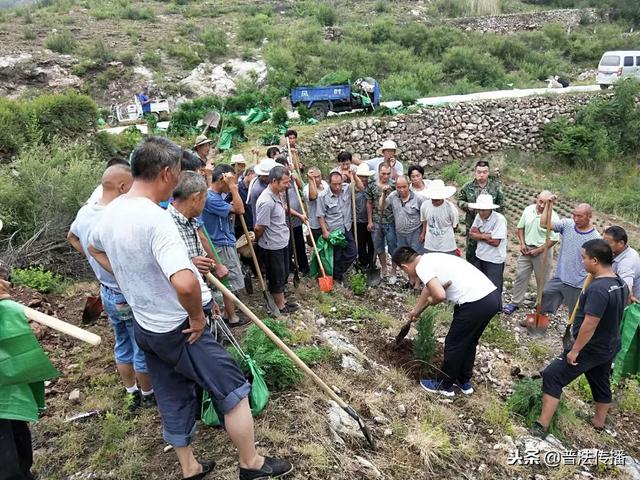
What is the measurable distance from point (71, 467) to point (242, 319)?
77.4 inches

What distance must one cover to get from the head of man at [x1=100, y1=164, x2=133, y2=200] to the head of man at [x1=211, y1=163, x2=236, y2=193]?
121 cm

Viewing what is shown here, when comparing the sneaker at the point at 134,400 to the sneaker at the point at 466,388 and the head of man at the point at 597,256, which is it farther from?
the head of man at the point at 597,256

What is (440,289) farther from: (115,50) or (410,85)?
(115,50)

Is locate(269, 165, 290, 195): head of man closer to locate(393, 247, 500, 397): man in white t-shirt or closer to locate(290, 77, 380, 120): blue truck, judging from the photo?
locate(393, 247, 500, 397): man in white t-shirt

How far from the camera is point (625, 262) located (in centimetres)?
417

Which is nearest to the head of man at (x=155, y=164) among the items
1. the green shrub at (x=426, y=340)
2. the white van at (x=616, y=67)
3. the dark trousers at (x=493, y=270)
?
the green shrub at (x=426, y=340)

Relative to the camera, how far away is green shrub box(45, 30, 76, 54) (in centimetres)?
1941

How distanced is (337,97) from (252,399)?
1189cm

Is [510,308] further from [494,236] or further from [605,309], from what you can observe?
[605,309]

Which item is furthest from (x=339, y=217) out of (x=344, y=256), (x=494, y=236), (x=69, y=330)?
(x=69, y=330)

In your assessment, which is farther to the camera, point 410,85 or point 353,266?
point 410,85

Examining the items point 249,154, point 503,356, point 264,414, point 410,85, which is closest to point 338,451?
point 264,414

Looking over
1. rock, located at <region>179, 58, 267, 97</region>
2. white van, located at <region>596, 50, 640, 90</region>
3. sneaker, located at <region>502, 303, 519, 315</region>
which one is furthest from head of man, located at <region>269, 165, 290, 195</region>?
white van, located at <region>596, 50, 640, 90</region>

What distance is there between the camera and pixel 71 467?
2.79 m
